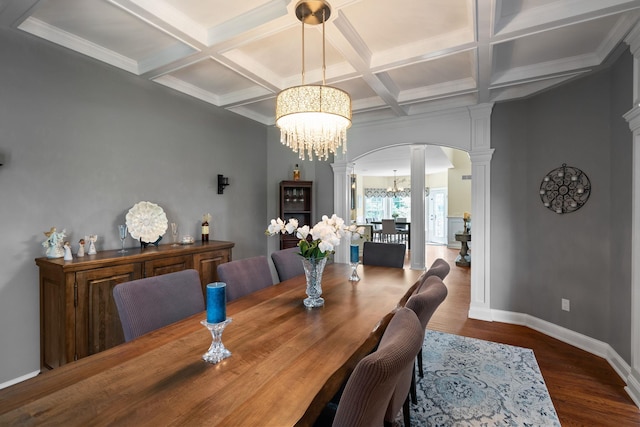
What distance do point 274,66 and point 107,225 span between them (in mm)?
2200

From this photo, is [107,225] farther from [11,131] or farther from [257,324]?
[257,324]

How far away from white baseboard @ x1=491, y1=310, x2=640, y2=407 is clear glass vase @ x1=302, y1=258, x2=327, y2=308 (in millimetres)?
2361

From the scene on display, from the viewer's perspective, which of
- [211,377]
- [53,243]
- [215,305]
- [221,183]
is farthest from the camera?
[221,183]

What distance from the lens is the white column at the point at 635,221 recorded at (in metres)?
2.24

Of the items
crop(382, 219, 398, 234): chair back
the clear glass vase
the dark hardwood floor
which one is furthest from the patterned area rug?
crop(382, 219, 398, 234): chair back

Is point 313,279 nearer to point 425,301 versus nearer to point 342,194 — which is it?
point 425,301

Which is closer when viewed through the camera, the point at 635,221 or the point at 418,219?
the point at 635,221

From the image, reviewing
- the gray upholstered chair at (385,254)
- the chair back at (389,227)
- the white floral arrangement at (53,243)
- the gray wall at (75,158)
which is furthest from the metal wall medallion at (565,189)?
the chair back at (389,227)

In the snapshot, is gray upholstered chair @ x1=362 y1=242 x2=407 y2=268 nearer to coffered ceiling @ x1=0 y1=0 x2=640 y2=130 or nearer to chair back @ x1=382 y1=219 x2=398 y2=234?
coffered ceiling @ x1=0 y1=0 x2=640 y2=130

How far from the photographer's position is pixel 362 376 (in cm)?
79

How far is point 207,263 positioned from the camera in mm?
3234

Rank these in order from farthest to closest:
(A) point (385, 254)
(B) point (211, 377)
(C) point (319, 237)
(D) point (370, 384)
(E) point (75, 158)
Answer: (A) point (385, 254) < (E) point (75, 158) < (C) point (319, 237) < (B) point (211, 377) < (D) point (370, 384)

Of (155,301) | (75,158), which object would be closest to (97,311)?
(155,301)

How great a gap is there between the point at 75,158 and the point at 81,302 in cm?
124
